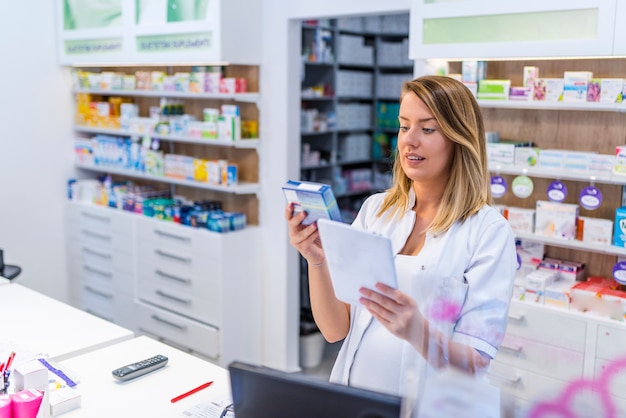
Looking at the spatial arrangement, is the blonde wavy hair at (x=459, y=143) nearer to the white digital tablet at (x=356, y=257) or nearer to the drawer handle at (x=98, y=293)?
the white digital tablet at (x=356, y=257)

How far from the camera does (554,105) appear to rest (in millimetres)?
3100

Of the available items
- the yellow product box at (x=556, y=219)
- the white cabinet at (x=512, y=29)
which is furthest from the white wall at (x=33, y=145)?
the yellow product box at (x=556, y=219)

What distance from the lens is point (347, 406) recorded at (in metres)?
1.12

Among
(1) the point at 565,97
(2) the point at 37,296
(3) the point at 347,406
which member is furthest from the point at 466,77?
(3) the point at 347,406

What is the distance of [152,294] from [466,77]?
2.80 meters

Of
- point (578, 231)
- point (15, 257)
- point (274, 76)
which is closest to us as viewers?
point (578, 231)

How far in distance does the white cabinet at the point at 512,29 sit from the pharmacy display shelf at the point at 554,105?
0.25 meters

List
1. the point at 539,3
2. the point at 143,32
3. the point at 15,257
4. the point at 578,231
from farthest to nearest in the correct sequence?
the point at 15,257 < the point at 143,32 < the point at 578,231 < the point at 539,3

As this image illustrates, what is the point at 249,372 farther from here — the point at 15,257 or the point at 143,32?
the point at 15,257

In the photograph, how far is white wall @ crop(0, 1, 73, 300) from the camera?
5094 millimetres

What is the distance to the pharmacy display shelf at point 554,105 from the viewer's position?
2958mm

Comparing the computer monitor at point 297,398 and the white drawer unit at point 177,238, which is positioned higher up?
the computer monitor at point 297,398

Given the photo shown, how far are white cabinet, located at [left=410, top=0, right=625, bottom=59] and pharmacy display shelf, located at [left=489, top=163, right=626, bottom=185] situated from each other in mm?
551

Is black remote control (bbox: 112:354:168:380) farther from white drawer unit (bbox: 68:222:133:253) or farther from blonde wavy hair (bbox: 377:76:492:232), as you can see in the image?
white drawer unit (bbox: 68:222:133:253)
